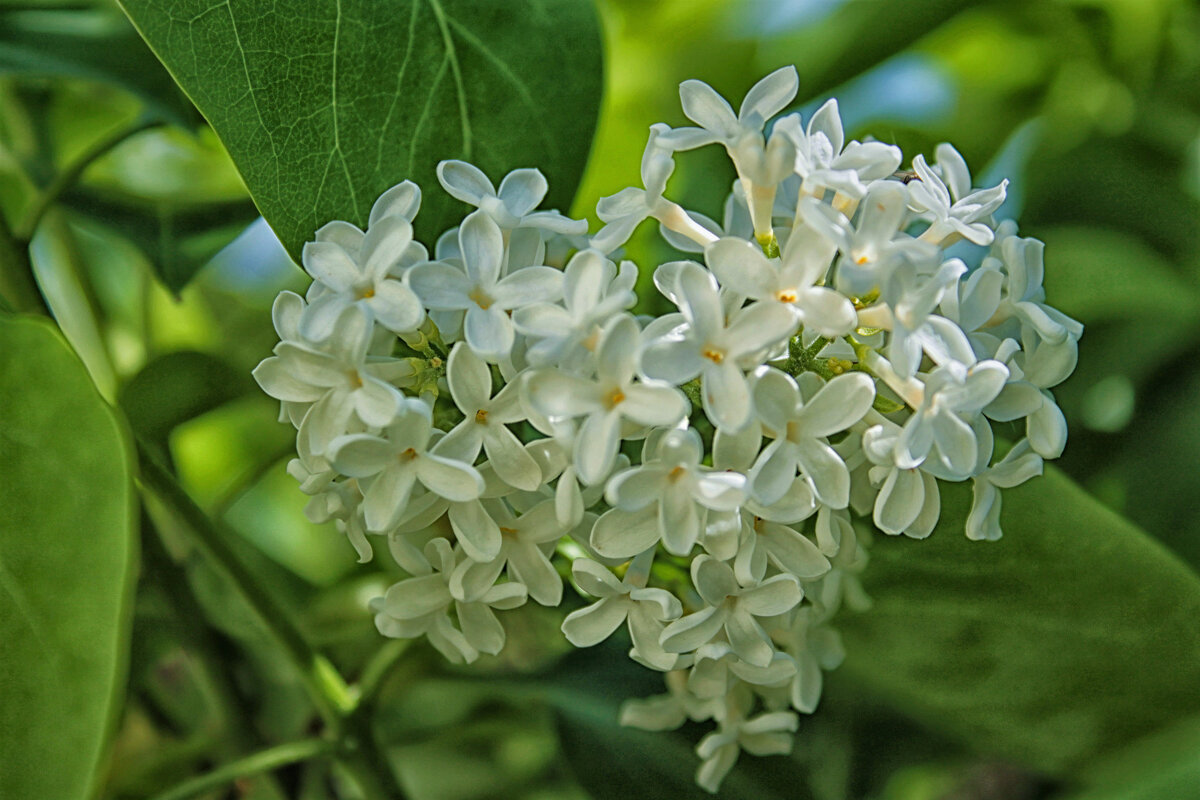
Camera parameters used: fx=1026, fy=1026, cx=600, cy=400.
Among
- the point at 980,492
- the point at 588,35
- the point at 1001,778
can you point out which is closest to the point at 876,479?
the point at 980,492

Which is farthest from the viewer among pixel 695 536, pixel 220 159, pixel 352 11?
pixel 220 159

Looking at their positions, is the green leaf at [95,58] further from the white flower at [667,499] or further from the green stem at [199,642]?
the white flower at [667,499]

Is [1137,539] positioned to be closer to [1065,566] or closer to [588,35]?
[1065,566]

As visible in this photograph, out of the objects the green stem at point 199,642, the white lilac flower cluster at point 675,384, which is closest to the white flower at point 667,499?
the white lilac flower cluster at point 675,384

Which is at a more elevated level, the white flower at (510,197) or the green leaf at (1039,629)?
the white flower at (510,197)

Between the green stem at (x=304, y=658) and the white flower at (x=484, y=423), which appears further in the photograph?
the green stem at (x=304, y=658)

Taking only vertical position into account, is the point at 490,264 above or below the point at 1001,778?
above

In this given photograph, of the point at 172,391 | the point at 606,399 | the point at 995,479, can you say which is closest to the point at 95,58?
the point at 172,391

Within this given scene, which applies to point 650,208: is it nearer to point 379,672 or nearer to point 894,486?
point 894,486
